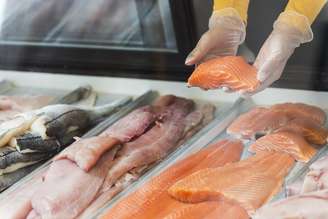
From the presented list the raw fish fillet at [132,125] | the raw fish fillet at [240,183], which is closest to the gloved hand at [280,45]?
the raw fish fillet at [240,183]

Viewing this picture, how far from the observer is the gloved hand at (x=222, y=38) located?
1945 mm

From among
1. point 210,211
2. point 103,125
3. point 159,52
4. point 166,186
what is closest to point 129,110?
point 103,125

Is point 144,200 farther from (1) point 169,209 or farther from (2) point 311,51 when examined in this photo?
(2) point 311,51

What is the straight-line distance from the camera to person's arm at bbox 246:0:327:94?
1.84m

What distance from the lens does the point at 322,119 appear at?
212 cm

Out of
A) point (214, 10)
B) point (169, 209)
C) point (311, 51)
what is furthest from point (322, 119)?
point (169, 209)

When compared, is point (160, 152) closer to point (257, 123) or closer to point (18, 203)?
point (257, 123)

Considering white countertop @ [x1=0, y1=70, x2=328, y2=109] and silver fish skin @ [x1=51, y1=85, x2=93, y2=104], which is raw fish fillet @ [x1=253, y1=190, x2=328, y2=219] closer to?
white countertop @ [x1=0, y1=70, x2=328, y2=109]

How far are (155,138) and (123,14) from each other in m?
0.57

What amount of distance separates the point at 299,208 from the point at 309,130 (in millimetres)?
501

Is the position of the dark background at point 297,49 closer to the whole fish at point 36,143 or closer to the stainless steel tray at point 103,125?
the stainless steel tray at point 103,125

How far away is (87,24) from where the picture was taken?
2691mm

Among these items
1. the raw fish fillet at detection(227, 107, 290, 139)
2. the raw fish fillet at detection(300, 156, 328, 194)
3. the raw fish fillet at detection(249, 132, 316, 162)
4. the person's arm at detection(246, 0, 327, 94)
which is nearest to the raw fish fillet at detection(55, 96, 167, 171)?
the raw fish fillet at detection(227, 107, 290, 139)

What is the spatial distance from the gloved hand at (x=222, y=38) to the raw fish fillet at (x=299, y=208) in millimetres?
505
